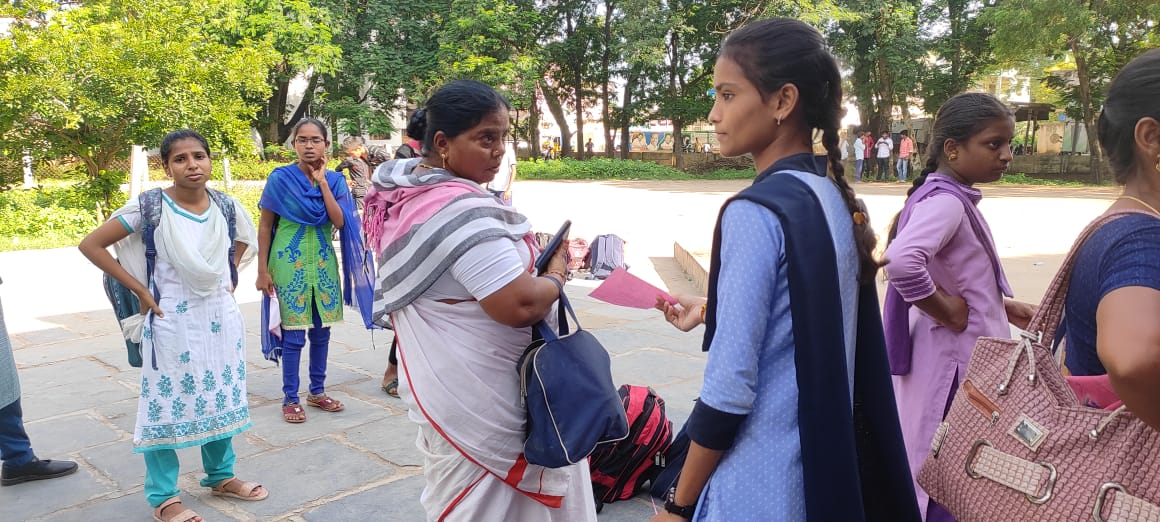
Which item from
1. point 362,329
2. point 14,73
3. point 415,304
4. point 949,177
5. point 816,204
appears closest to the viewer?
point 816,204

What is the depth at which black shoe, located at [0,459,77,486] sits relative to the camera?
11.8 ft

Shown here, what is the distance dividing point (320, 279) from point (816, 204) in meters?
3.67

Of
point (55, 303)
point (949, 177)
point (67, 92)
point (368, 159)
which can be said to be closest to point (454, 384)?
point (949, 177)

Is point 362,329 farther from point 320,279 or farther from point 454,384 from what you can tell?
point 454,384

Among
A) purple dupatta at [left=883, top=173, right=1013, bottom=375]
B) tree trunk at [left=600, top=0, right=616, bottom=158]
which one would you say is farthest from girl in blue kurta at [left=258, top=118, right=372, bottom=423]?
tree trunk at [left=600, top=0, right=616, bottom=158]

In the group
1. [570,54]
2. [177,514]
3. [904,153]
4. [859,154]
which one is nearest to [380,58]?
[570,54]

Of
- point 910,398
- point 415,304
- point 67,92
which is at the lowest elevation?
point 910,398

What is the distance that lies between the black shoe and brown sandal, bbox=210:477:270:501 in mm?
860

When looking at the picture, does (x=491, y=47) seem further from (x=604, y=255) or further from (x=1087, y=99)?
(x=604, y=255)

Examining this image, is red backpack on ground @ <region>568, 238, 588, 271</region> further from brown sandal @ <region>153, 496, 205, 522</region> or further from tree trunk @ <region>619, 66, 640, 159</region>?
tree trunk @ <region>619, 66, 640, 159</region>

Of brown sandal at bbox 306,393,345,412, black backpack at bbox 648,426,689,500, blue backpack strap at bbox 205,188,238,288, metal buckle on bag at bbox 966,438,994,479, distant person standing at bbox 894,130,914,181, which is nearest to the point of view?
metal buckle on bag at bbox 966,438,994,479

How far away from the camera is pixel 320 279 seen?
4.49 meters

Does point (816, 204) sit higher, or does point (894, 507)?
point (816, 204)

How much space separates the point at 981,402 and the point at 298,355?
383 cm
